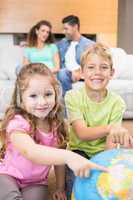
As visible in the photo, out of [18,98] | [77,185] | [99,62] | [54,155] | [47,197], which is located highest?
[99,62]

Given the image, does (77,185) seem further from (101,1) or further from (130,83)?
(101,1)

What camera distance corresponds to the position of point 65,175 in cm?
165

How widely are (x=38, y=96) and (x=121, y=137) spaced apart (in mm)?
364

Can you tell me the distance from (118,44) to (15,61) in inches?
63.0

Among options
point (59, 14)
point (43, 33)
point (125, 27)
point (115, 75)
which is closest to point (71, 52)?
point (43, 33)

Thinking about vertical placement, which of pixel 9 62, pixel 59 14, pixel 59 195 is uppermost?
pixel 59 14

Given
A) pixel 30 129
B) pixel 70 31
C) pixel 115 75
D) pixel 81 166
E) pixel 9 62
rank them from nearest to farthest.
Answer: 1. pixel 81 166
2. pixel 30 129
3. pixel 70 31
4. pixel 115 75
5. pixel 9 62

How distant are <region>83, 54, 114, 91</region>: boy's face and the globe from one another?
1.73 feet

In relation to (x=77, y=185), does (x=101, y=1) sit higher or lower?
higher

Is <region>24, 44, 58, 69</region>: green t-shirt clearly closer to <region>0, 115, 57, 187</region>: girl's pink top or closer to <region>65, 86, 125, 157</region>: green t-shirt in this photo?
<region>65, 86, 125, 157</region>: green t-shirt

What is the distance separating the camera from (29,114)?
1.45 meters

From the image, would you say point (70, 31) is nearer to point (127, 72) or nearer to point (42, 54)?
point (42, 54)

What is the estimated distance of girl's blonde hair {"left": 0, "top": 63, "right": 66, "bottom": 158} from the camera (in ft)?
4.71

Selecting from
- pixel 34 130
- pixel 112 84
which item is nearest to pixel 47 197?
pixel 34 130
